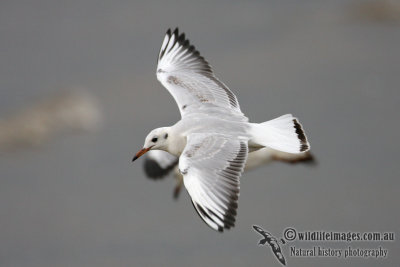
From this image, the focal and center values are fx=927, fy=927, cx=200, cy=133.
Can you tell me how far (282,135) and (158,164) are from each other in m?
1.48

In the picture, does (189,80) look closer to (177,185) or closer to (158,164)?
(158,164)

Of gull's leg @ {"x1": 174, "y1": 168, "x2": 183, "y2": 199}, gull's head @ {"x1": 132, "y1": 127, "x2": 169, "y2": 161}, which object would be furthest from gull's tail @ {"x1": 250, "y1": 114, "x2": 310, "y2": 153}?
→ gull's leg @ {"x1": 174, "y1": 168, "x2": 183, "y2": 199}

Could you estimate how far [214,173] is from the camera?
16.6ft

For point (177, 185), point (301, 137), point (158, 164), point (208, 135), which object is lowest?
point (177, 185)

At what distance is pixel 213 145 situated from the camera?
5281mm

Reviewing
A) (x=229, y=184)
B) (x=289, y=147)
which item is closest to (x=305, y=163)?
(x=289, y=147)

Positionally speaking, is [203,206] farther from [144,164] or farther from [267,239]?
[144,164]

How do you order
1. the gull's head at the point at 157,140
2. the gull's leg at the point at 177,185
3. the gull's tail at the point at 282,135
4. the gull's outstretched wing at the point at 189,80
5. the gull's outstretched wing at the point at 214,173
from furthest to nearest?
the gull's leg at the point at 177,185, the gull's outstretched wing at the point at 189,80, the gull's head at the point at 157,140, the gull's tail at the point at 282,135, the gull's outstretched wing at the point at 214,173

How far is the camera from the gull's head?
223 inches

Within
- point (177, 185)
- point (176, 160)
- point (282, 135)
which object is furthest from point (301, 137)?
point (177, 185)

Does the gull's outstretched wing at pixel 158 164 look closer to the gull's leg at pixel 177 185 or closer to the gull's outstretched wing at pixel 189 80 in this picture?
the gull's leg at pixel 177 185

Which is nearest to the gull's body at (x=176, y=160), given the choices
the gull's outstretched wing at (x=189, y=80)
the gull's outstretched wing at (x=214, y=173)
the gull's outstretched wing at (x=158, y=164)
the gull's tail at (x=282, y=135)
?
the gull's outstretched wing at (x=158, y=164)

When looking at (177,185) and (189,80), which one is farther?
(177,185)

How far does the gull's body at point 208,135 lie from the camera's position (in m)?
4.94
